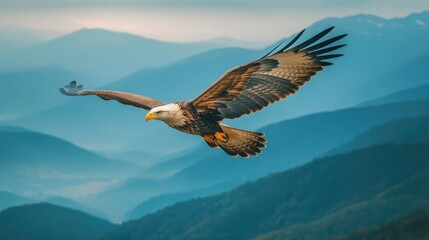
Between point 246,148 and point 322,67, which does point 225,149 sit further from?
point 322,67

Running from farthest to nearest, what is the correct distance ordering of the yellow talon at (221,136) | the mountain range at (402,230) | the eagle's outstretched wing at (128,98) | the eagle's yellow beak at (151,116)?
1. the mountain range at (402,230)
2. the eagle's outstretched wing at (128,98)
3. the yellow talon at (221,136)
4. the eagle's yellow beak at (151,116)

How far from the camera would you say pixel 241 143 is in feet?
49.4

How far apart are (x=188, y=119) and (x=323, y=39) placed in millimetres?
2629

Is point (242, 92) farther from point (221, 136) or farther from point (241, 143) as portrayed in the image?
point (241, 143)

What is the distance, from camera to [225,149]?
49.7ft

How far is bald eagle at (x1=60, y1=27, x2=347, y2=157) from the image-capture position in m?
13.5

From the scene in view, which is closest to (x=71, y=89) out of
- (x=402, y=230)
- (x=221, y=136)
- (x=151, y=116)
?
(x=221, y=136)

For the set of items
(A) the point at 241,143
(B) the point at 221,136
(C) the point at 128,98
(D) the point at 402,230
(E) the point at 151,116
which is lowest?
(D) the point at 402,230

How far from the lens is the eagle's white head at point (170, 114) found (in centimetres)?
1345

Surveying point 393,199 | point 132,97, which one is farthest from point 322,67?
point 393,199

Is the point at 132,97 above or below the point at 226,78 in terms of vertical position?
above

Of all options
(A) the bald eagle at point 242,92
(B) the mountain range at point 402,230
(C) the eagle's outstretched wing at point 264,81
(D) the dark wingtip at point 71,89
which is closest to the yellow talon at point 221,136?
(A) the bald eagle at point 242,92

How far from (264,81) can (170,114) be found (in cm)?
192

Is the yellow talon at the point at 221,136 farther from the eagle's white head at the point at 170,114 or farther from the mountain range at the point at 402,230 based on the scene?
the mountain range at the point at 402,230
